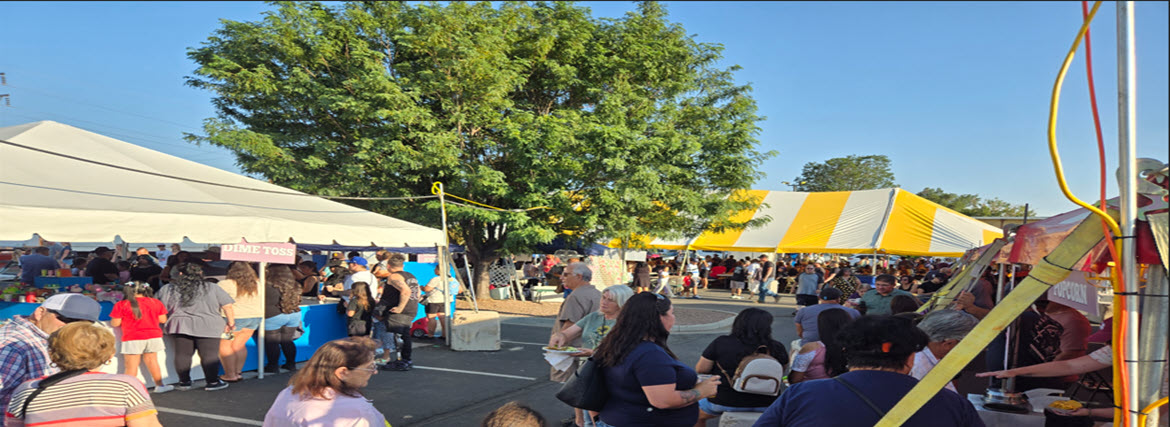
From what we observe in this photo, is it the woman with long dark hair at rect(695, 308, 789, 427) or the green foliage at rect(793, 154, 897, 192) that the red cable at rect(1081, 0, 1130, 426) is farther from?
the green foliage at rect(793, 154, 897, 192)

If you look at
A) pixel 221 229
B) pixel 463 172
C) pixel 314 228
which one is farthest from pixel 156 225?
pixel 463 172

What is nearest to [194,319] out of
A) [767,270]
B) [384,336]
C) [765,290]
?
[384,336]

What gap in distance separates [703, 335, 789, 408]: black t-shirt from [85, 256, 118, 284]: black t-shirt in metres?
11.1

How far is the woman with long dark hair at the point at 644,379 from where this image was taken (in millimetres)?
3309

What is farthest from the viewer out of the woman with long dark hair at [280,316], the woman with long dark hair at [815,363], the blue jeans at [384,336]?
the blue jeans at [384,336]

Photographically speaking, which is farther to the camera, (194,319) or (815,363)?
(194,319)

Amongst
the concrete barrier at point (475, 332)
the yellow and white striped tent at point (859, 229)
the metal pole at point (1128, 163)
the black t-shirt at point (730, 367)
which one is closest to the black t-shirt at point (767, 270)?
the yellow and white striped tent at point (859, 229)

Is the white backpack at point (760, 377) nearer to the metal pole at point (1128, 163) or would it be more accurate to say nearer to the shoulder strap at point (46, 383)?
the metal pole at point (1128, 163)

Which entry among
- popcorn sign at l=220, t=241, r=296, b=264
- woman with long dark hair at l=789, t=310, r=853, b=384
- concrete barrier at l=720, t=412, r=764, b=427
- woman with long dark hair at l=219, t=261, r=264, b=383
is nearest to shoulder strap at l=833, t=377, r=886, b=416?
concrete barrier at l=720, t=412, r=764, b=427

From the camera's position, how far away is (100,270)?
37.2 ft

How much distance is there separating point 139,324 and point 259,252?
1.44 m

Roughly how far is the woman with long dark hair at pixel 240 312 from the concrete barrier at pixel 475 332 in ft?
10.7

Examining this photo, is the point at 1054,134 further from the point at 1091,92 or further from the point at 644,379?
the point at 644,379

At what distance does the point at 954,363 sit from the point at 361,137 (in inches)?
656
